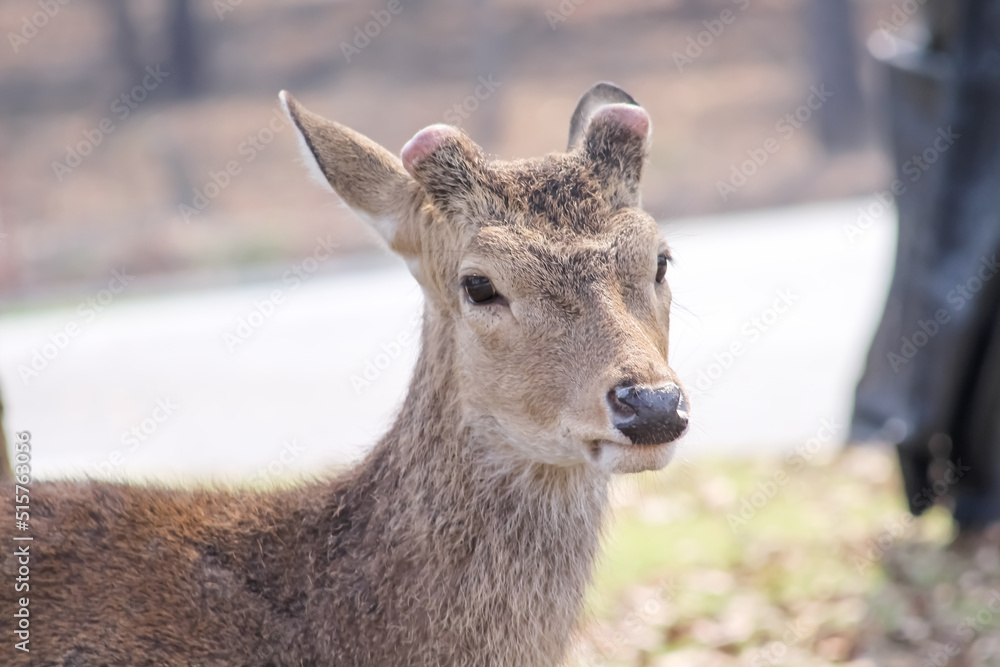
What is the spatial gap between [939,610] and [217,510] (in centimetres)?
421

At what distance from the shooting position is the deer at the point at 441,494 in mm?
3334

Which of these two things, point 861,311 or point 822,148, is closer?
point 861,311

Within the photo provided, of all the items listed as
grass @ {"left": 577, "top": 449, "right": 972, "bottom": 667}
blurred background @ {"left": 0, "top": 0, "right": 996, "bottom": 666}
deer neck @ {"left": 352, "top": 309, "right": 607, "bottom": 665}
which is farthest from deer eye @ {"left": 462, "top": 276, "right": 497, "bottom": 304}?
grass @ {"left": 577, "top": 449, "right": 972, "bottom": 667}

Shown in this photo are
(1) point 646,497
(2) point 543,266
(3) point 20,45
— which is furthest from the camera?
(3) point 20,45

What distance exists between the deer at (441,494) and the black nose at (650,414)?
0.28ft

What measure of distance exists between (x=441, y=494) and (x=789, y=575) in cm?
375

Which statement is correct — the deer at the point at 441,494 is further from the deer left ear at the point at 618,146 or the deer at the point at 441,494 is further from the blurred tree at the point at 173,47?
the blurred tree at the point at 173,47

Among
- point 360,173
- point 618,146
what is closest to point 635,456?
point 618,146

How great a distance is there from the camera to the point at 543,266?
11.2ft

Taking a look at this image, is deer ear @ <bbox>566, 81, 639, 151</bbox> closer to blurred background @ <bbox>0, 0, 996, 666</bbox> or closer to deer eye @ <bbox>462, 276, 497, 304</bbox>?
blurred background @ <bbox>0, 0, 996, 666</bbox>

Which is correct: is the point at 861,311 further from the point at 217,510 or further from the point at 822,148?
the point at 217,510

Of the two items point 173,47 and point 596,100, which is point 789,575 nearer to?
point 596,100

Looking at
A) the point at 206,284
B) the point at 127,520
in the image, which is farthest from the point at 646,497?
the point at 206,284

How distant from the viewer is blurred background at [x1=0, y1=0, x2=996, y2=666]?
22.8 feet
